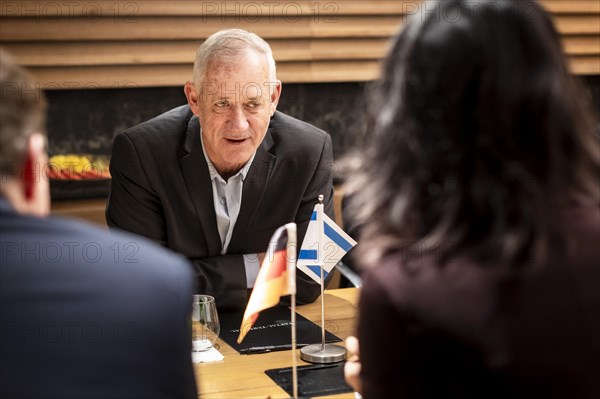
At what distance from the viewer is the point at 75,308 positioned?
1.40m

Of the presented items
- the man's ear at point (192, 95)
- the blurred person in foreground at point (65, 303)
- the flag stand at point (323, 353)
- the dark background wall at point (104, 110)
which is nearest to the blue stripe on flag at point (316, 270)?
the flag stand at point (323, 353)

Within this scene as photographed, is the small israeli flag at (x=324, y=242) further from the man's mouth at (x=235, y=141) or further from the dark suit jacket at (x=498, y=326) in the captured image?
the dark suit jacket at (x=498, y=326)

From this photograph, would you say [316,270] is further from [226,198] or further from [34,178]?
[34,178]

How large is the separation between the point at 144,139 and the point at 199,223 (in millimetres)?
409

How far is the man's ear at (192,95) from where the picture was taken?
3529mm

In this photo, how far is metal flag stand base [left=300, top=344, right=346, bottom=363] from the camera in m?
2.58

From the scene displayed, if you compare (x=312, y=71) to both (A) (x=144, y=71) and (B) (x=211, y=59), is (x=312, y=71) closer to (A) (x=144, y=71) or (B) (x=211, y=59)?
(A) (x=144, y=71)

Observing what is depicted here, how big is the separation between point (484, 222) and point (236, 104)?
85.1 inches

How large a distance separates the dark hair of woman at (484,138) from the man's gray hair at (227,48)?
2.05 meters

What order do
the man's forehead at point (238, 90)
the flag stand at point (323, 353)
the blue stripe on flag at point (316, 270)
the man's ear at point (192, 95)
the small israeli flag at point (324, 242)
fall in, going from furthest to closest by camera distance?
the man's ear at point (192, 95) → the man's forehead at point (238, 90) → the blue stripe on flag at point (316, 270) → the small israeli flag at point (324, 242) → the flag stand at point (323, 353)

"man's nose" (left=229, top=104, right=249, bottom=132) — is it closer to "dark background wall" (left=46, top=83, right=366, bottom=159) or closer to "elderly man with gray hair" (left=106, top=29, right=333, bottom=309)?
"elderly man with gray hair" (left=106, top=29, right=333, bottom=309)

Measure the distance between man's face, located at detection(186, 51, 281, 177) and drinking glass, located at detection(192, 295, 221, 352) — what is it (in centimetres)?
96

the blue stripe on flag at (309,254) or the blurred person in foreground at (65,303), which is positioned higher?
the blurred person in foreground at (65,303)

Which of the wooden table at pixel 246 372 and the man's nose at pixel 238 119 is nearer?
the wooden table at pixel 246 372
